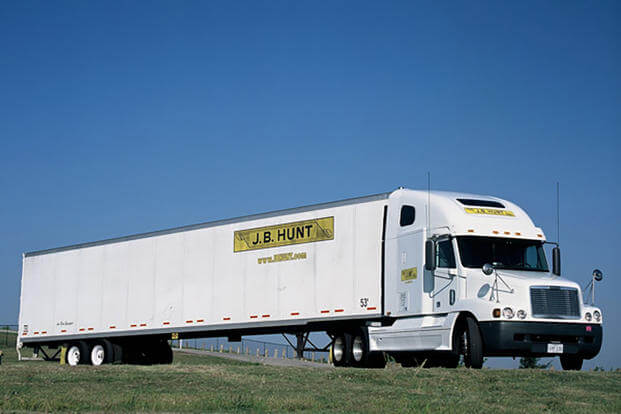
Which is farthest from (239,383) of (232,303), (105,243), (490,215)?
(105,243)

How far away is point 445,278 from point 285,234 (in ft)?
19.0

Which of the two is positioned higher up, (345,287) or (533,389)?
(345,287)

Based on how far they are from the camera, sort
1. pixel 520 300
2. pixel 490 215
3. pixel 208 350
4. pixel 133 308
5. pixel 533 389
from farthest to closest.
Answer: pixel 208 350 → pixel 133 308 → pixel 490 215 → pixel 520 300 → pixel 533 389

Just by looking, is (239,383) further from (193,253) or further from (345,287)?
(193,253)

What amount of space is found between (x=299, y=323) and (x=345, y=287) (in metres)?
1.86

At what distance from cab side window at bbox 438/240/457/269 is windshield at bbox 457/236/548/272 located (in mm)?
243

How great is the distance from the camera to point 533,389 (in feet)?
49.3

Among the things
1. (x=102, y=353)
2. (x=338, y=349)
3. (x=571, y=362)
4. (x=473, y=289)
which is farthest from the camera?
(x=102, y=353)

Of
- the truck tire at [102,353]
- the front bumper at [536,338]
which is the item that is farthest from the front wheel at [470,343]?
the truck tire at [102,353]

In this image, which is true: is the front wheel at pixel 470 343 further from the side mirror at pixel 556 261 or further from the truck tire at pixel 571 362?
the side mirror at pixel 556 261

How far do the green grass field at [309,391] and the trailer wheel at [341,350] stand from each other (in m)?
3.59

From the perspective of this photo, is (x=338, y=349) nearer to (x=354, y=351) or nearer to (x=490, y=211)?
(x=354, y=351)

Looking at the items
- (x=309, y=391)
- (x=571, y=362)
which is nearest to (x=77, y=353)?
(x=571, y=362)

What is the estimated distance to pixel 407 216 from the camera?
21719 millimetres
